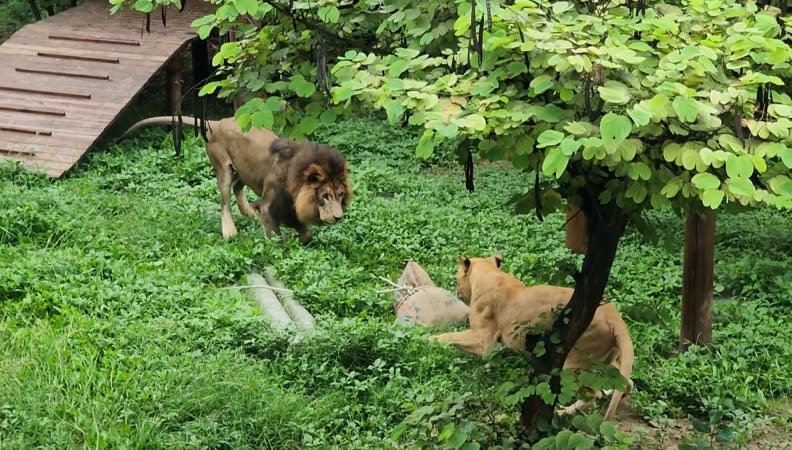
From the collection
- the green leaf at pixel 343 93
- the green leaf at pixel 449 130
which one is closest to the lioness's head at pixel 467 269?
the green leaf at pixel 343 93

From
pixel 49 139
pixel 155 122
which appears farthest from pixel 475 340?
pixel 49 139

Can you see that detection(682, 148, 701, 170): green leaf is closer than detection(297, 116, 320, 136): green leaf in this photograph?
Yes

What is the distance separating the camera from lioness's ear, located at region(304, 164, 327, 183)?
8.51m

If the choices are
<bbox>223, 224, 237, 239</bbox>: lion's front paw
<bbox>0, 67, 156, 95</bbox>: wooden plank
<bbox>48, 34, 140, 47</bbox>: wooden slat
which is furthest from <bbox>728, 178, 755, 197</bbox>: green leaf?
<bbox>48, 34, 140, 47</bbox>: wooden slat

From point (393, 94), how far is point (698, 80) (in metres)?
0.96

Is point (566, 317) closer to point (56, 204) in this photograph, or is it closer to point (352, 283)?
point (352, 283)

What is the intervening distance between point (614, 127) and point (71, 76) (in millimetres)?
9647

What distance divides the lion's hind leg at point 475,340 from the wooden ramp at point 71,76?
528 centimetres

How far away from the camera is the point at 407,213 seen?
361 inches

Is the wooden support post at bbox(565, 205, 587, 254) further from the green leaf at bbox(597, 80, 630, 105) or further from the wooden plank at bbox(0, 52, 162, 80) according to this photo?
the wooden plank at bbox(0, 52, 162, 80)

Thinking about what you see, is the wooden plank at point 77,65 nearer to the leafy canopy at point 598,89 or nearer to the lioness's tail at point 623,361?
the lioness's tail at point 623,361

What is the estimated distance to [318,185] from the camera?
8.52 metres

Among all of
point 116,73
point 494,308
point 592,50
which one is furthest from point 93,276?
point 116,73

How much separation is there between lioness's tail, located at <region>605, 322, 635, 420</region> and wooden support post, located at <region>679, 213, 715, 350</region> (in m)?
1.13
